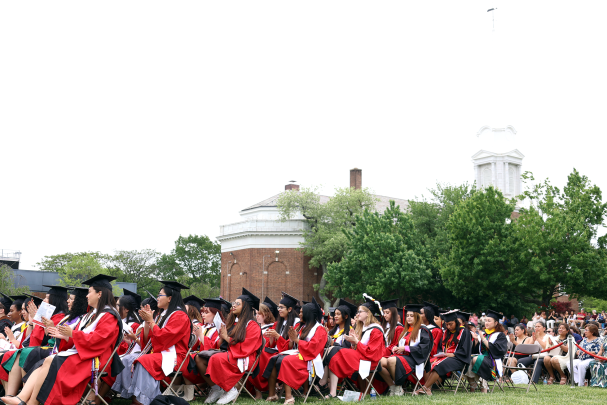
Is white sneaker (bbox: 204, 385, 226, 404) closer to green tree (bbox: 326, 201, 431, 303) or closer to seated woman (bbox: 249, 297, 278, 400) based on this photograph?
seated woman (bbox: 249, 297, 278, 400)

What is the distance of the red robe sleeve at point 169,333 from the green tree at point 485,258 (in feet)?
88.0

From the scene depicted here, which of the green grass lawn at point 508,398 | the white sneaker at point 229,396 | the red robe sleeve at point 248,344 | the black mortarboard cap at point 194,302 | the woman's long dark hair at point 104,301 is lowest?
the green grass lawn at point 508,398

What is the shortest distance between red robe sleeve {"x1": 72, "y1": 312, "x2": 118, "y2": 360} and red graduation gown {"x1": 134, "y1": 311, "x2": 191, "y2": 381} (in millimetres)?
763

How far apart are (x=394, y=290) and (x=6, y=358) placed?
105ft

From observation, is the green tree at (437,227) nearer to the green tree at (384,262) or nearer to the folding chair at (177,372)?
the green tree at (384,262)

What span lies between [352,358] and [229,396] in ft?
7.03

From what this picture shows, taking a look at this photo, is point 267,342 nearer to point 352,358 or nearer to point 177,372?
point 352,358

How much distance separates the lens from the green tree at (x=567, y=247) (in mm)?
31797

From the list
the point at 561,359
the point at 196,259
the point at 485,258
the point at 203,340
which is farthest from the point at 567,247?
the point at 196,259

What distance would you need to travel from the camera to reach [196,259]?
256 ft

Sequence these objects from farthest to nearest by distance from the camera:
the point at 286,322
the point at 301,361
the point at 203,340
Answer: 1. the point at 286,322
2. the point at 203,340
3. the point at 301,361

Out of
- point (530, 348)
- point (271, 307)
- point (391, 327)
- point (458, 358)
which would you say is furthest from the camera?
point (530, 348)

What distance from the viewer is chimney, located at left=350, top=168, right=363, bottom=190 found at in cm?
5550

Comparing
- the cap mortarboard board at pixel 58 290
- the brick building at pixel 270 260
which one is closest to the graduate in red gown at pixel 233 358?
the cap mortarboard board at pixel 58 290
